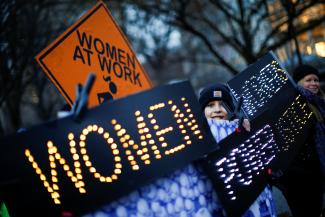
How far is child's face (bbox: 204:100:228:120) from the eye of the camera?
3.70 m

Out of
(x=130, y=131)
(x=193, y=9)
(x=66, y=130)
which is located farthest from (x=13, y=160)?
(x=193, y=9)

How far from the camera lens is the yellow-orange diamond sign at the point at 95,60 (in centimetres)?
291

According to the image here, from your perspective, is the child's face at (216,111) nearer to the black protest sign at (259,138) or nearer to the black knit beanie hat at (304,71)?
the black protest sign at (259,138)

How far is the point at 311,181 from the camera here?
4.52 meters

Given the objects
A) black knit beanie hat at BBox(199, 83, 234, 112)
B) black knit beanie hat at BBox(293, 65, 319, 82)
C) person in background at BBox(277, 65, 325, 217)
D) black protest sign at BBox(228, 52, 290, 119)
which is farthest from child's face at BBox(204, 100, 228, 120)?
black knit beanie hat at BBox(293, 65, 319, 82)

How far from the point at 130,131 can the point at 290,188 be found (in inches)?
116

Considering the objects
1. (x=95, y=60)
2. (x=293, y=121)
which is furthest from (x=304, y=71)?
(x=95, y=60)

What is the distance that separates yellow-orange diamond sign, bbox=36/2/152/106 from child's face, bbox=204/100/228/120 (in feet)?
1.85

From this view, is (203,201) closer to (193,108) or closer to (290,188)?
(193,108)

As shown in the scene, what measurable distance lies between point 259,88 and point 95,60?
131cm

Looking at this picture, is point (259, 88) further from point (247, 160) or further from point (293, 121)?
point (247, 160)

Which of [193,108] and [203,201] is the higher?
[193,108]

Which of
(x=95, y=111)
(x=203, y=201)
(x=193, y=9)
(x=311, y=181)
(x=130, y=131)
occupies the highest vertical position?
(x=193, y=9)

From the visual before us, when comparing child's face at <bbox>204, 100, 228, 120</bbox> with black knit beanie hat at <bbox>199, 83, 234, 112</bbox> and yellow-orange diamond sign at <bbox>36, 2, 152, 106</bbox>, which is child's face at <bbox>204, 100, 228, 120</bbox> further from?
yellow-orange diamond sign at <bbox>36, 2, 152, 106</bbox>
